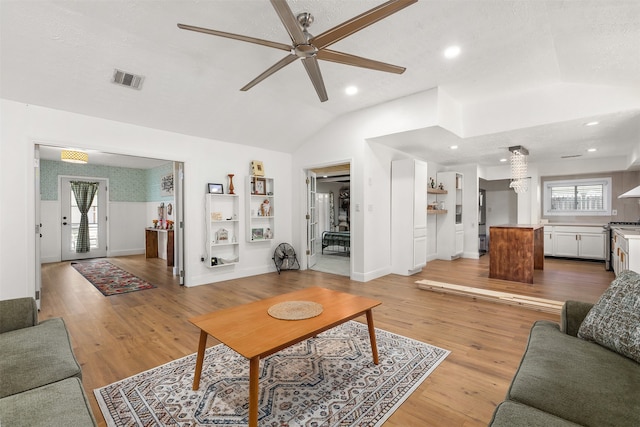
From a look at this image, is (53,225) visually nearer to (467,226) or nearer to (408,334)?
(408,334)

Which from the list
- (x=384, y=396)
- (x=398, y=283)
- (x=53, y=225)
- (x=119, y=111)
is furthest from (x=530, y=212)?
(x=53, y=225)

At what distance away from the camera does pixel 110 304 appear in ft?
13.0

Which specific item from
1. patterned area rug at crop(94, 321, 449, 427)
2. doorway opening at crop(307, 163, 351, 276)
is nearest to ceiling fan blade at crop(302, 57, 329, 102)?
patterned area rug at crop(94, 321, 449, 427)

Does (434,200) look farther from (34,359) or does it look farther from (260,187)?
(34,359)

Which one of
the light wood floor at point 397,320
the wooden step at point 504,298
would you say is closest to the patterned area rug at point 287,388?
the light wood floor at point 397,320

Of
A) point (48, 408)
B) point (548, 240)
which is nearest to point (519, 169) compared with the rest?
point (548, 240)

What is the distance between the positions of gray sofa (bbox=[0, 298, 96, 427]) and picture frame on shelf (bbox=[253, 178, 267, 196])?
3.87 m

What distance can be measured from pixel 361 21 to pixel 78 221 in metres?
8.98

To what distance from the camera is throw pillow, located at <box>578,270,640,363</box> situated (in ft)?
5.06

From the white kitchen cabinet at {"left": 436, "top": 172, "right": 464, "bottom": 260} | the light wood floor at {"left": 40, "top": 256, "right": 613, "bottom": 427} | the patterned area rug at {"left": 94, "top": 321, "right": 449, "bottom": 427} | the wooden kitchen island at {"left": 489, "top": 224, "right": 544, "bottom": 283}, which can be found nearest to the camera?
the patterned area rug at {"left": 94, "top": 321, "right": 449, "bottom": 427}

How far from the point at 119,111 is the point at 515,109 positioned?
5581 mm

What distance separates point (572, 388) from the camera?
1.28 m

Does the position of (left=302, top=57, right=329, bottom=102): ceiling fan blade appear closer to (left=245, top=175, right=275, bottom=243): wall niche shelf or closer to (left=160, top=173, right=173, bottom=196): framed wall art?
(left=245, top=175, right=275, bottom=243): wall niche shelf

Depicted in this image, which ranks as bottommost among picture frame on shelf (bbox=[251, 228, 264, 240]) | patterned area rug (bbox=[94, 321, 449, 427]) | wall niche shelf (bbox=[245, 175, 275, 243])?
patterned area rug (bbox=[94, 321, 449, 427])
